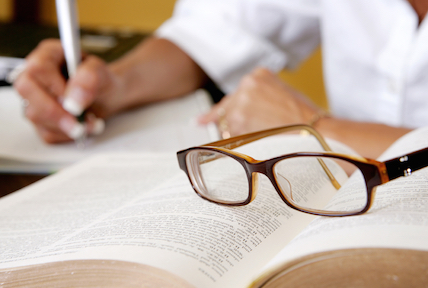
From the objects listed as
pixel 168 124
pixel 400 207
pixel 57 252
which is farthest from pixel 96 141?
pixel 400 207

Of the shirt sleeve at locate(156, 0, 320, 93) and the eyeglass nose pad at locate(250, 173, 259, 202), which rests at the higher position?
the shirt sleeve at locate(156, 0, 320, 93)

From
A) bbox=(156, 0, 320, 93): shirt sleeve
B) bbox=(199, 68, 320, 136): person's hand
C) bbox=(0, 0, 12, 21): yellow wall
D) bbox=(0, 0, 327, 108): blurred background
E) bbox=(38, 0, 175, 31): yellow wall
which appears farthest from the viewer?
bbox=(38, 0, 175, 31): yellow wall

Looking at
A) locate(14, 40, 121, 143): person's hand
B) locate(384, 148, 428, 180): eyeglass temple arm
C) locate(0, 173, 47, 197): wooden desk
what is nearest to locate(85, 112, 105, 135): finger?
locate(14, 40, 121, 143): person's hand

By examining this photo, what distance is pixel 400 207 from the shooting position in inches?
10.3

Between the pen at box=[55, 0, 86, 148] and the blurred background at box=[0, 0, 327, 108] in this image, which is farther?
the blurred background at box=[0, 0, 327, 108]

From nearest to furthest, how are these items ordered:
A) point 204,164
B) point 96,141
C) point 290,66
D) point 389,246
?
point 389,246 < point 204,164 < point 96,141 < point 290,66

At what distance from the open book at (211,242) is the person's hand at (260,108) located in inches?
9.9

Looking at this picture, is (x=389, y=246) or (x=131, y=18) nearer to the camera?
(x=389, y=246)

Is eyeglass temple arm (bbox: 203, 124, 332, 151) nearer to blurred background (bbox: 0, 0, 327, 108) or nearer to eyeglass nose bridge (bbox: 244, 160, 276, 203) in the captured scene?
eyeglass nose bridge (bbox: 244, 160, 276, 203)

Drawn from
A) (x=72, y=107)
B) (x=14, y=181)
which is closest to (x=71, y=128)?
(x=72, y=107)

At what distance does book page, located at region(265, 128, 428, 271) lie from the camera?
0.22 metres

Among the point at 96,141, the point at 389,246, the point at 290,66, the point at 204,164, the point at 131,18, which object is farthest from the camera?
the point at 131,18

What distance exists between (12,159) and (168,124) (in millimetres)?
290

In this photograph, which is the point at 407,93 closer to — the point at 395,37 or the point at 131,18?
the point at 395,37
